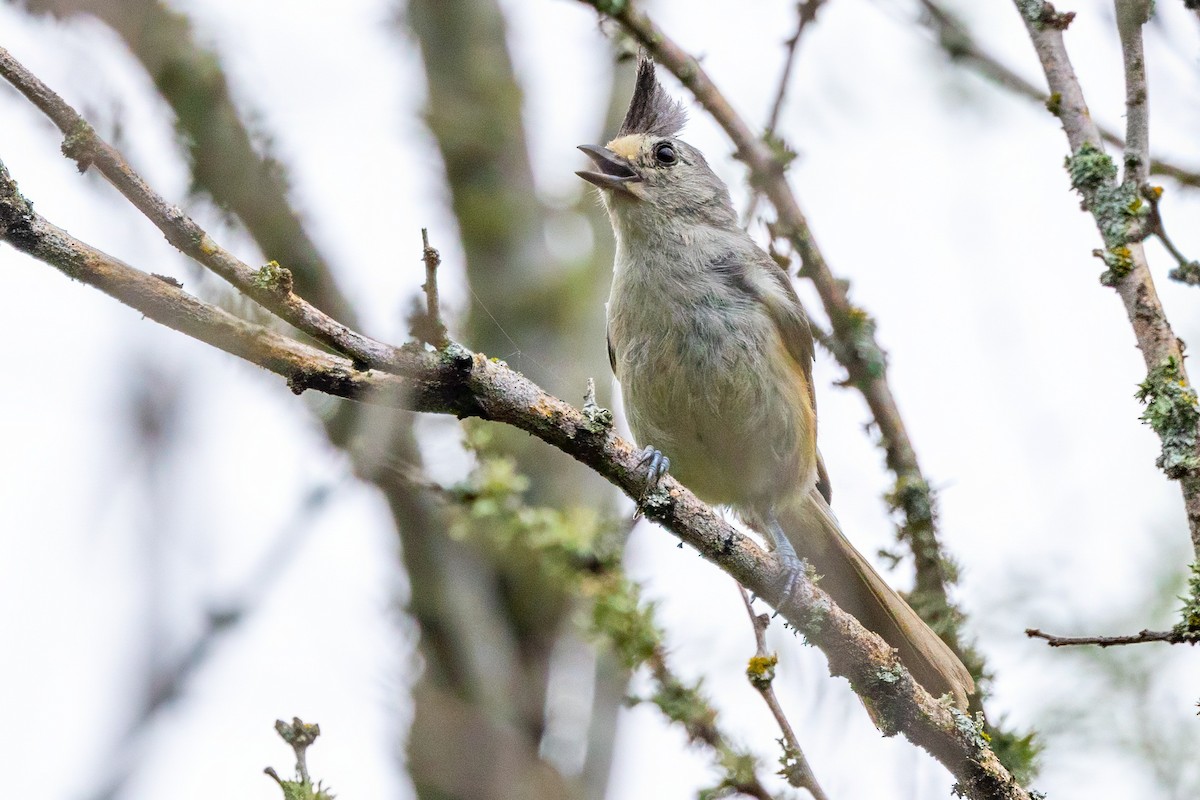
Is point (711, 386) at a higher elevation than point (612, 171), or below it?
below

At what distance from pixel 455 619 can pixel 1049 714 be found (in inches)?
105

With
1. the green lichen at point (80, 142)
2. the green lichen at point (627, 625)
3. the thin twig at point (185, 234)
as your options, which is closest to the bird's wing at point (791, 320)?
the green lichen at point (627, 625)

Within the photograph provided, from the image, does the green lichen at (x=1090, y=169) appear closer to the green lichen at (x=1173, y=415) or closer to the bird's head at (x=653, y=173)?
the green lichen at (x=1173, y=415)

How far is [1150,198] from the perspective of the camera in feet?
9.17

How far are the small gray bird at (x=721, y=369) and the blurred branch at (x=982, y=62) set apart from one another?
3.84 ft

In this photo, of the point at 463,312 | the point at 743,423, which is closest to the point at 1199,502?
the point at 743,423

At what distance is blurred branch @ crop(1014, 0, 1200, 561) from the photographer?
2.57m

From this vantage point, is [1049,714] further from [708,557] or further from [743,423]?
[708,557]

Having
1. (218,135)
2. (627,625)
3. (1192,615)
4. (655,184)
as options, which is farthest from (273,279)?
(655,184)

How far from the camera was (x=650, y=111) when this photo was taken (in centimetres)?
525

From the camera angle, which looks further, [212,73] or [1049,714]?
[212,73]

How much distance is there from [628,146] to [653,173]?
0.19 m

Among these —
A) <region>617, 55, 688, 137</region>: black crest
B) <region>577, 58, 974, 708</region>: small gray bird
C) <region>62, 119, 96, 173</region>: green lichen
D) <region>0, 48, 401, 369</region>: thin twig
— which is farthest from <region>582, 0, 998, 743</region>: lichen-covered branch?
<region>62, 119, 96, 173</region>: green lichen

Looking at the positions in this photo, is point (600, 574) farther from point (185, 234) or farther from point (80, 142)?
point (80, 142)
